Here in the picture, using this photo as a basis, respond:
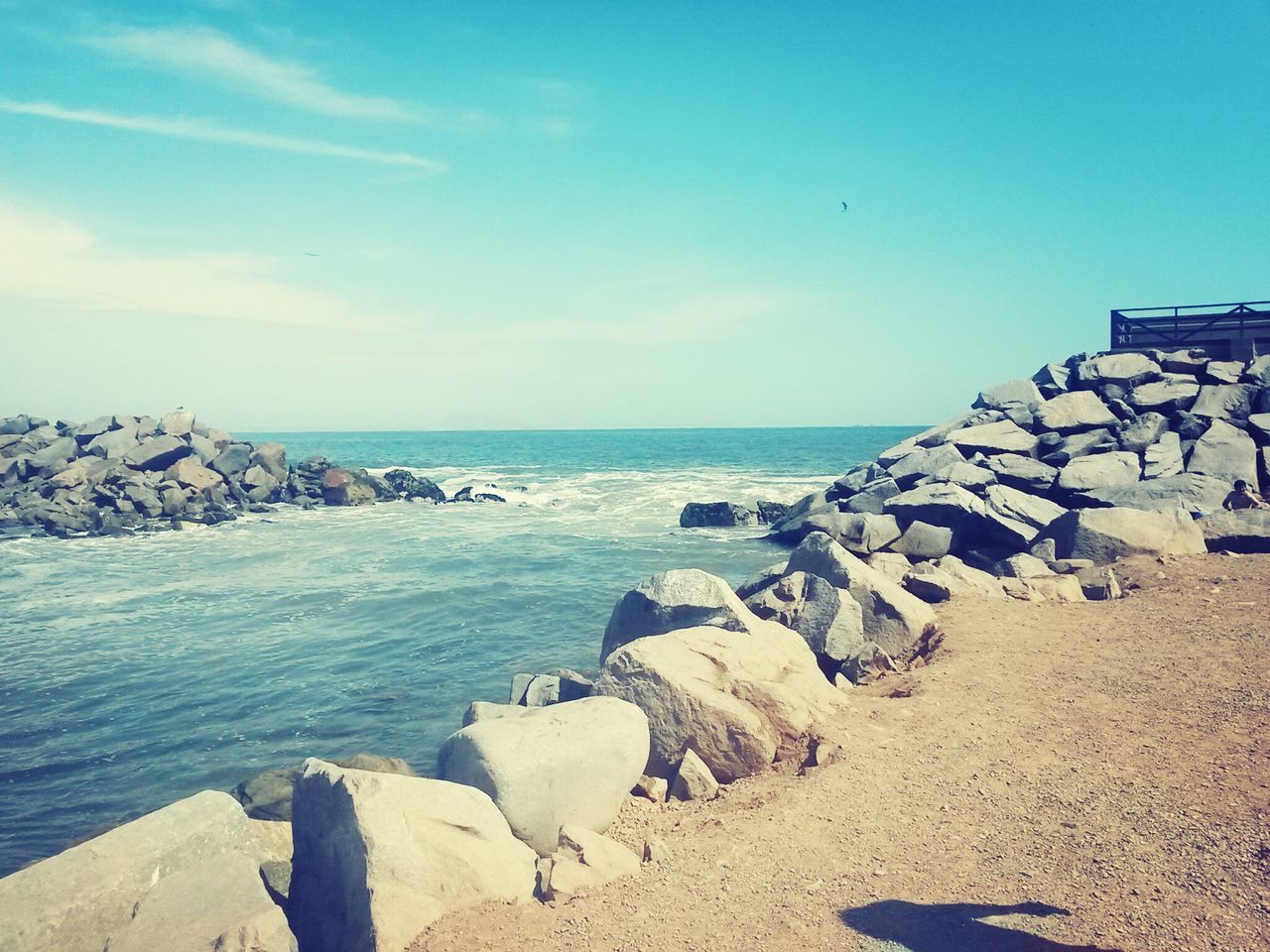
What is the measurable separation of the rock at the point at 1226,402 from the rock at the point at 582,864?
17391 millimetres

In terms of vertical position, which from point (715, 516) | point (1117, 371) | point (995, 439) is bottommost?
point (715, 516)

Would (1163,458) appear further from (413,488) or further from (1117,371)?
(413,488)

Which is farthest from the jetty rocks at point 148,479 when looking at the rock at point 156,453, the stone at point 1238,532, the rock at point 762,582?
the stone at point 1238,532

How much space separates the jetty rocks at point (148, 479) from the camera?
83.5 feet

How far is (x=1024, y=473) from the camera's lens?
49.1 feet

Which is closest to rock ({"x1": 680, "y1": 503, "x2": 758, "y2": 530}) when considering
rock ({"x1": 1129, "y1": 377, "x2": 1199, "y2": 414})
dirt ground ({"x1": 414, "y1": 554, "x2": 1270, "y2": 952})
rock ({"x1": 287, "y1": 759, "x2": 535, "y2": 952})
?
rock ({"x1": 1129, "y1": 377, "x2": 1199, "y2": 414})

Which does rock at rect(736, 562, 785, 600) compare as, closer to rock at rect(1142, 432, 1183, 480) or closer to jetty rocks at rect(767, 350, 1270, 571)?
jetty rocks at rect(767, 350, 1270, 571)

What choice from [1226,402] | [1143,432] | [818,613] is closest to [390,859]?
[818,613]

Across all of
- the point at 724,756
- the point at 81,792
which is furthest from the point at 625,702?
the point at 81,792

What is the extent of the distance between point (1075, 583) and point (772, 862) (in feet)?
23.2

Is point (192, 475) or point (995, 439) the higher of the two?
point (995, 439)

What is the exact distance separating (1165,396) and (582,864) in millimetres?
18416

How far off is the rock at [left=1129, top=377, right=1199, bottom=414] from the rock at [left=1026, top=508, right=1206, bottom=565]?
24.7ft

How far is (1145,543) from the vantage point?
10484mm
